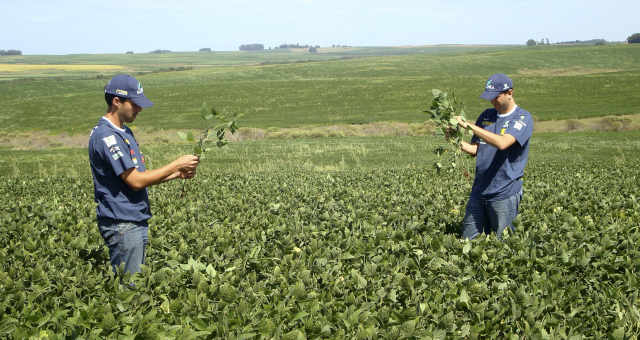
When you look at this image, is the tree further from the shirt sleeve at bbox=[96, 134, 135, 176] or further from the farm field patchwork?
the shirt sleeve at bbox=[96, 134, 135, 176]

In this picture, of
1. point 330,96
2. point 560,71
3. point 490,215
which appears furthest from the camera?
point 560,71

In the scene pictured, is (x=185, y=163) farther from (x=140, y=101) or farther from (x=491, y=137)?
(x=491, y=137)

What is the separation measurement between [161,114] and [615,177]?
41721mm

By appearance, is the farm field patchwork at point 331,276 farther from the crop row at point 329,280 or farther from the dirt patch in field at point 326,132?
the dirt patch in field at point 326,132

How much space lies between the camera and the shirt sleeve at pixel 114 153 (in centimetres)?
452

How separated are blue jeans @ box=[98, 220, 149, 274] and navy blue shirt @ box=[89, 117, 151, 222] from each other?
0.27 feet

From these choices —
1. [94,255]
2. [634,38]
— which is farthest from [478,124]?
[634,38]

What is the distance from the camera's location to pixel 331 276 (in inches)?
192

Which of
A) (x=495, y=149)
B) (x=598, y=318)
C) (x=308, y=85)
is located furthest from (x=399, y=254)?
(x=308, y=85)

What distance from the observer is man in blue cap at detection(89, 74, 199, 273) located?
4.55m

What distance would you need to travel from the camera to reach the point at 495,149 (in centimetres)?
622

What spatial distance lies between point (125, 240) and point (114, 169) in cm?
71

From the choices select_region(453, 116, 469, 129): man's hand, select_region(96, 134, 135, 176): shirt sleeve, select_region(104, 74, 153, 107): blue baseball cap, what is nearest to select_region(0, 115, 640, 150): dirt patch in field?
select_region(453, 116, 469, 129): man's hand

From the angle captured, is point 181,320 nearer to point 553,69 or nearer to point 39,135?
point 39,135
